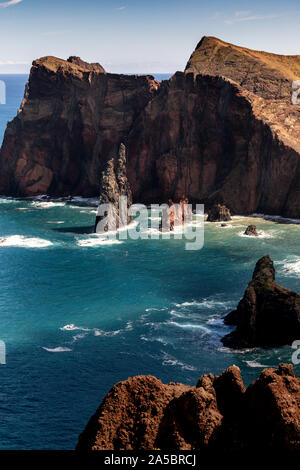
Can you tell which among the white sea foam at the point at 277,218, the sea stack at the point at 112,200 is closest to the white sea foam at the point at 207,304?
the sea stack at the point at 112,200

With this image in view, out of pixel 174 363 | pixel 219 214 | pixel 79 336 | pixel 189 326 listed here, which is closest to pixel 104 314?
pixel 79 336

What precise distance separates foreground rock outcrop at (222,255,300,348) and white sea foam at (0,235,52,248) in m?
72.5

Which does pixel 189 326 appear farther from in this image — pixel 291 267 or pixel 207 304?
pixel 291 267

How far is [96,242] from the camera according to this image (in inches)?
6171

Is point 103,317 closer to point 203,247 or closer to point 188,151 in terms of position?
point 203,247

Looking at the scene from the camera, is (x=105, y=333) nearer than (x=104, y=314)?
Yes

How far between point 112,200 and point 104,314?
2714 inches

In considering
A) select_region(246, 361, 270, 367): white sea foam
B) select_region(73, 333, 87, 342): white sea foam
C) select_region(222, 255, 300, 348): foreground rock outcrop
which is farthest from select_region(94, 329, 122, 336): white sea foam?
select_region(246, 361, 270, 367): white sea foam

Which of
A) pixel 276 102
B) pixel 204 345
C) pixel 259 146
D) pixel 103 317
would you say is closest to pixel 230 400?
pixel 204 345

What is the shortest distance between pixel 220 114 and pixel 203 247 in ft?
200

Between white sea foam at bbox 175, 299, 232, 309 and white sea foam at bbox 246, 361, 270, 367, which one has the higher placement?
white sea foam at bbox 175, 299, 232, 309

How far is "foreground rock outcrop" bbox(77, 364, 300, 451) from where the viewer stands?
3988 centimetres

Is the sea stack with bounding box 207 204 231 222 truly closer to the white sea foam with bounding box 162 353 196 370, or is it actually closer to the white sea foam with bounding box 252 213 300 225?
the white sea foam with bounding box 252 213 300 225

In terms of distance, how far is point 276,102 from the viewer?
194 meters
